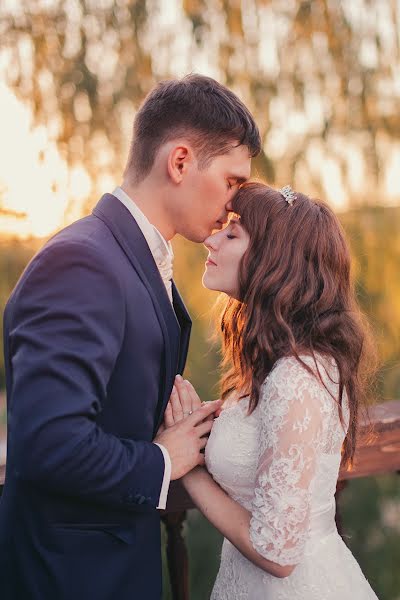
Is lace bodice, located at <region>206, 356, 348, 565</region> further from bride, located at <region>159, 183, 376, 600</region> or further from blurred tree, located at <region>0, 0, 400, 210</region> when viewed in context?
blurred tree, located at <region>0, 0, 400, 210</region>

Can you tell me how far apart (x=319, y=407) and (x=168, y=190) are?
61cm

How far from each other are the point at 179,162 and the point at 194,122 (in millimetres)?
105

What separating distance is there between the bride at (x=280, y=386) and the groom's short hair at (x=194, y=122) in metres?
0.14

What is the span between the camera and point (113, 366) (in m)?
1.44

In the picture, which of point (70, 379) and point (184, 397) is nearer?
point (70, 379)

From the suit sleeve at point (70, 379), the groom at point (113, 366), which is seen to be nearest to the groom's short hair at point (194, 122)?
the groom at point (113, 366)

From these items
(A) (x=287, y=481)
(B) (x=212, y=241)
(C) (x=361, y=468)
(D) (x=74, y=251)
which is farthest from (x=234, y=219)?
(C) (x=361, y=468)

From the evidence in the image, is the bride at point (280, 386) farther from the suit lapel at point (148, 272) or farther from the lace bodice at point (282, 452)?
the suit lapel at point (148, 272)

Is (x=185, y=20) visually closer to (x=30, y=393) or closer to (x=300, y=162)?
(x=300, y=162)

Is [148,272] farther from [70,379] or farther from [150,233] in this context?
[70,379]

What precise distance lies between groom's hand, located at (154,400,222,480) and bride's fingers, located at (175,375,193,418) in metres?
0.02

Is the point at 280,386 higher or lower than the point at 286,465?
higher

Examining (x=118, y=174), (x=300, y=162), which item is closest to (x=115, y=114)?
(x=118, y=174)

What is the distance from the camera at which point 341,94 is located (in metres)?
2.88
